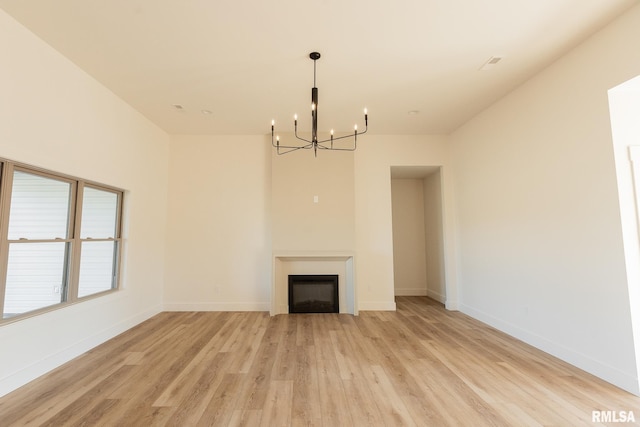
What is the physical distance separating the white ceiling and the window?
1315mm

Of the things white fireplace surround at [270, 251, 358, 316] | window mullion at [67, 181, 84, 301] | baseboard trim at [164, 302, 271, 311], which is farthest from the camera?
baseboard trim at [164, 302, 271, 311]

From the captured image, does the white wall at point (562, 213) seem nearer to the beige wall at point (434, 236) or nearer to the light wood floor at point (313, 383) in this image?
the light wood floor at point (313, 383)

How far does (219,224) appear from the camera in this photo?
4.96 metres

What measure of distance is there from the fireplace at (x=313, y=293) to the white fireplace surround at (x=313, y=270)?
0.23 ft

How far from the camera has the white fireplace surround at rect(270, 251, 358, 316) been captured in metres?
4.68

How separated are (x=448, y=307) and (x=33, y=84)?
19.8ft

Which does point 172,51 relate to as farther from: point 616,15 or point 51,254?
point 616,15

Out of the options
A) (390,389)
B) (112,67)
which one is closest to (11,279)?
(112,67)

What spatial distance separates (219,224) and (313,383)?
329 centimetres

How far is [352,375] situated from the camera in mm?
2588

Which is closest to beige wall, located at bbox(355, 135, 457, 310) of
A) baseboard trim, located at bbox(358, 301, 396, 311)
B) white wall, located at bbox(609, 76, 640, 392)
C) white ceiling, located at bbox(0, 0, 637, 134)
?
baseboard trim, located at bbox(358, 301, 396, 311)

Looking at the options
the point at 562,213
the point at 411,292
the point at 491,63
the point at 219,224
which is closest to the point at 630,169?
the point at 562,213

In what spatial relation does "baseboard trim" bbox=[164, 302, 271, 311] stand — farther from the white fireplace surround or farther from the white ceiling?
the white ceiling

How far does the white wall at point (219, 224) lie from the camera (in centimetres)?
488
